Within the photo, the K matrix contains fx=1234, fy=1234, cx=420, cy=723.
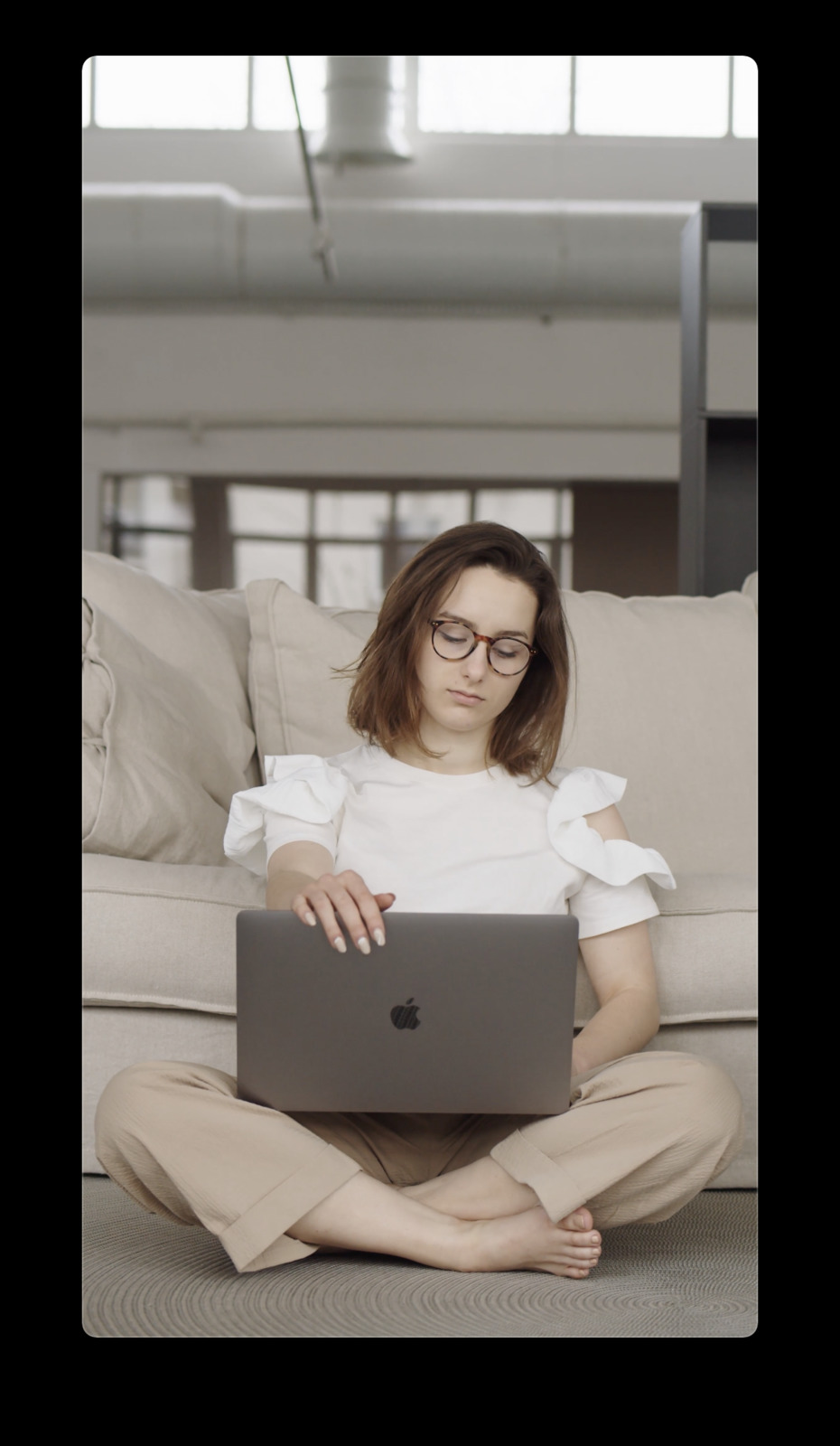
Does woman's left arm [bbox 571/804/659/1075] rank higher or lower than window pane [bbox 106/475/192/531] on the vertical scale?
lower

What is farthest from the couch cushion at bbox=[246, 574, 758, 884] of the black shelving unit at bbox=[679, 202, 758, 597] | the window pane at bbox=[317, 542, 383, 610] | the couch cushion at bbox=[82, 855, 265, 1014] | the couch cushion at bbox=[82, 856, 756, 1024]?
the window pane at bbox=[317, 542, 383, 610]

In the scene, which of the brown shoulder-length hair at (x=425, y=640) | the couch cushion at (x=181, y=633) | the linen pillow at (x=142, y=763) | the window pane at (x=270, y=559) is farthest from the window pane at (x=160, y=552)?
the brown shoulder-length hair at (x=425, y=640)

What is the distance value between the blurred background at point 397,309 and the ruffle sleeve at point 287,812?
163 inches

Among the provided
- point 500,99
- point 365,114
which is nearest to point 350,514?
point 365,114

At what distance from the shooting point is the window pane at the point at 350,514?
6.20 metres

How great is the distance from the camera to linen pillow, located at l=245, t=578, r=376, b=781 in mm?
1807

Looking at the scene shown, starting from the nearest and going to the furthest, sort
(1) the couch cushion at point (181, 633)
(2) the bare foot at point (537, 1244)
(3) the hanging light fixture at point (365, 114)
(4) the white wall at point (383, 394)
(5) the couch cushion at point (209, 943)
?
(2) the bare foot at point (537, 1244) → (5) the couch cushion at point (209, 943) → (1) the couch cushion at point (181, 633) → (3) the hanging light fixture at point (365, 114) → (4) the white wall at point (383, 394)

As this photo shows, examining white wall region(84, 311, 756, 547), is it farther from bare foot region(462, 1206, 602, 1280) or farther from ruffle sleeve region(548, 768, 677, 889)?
bare foot region(462, 1206, 602, 1280)

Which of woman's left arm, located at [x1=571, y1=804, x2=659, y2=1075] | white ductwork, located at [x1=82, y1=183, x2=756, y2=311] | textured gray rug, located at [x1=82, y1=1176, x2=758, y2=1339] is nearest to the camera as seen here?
textured gray rug, located at [x1=82, y1=1176, x2=758, y2=1339]

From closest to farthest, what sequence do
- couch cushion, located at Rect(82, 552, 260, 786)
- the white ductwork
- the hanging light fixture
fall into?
couch cushion, located at Rect(82, 552, 260, 786), the hanging light fixture, the white ductwork

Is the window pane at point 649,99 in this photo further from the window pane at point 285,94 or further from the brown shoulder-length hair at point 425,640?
the brown shoulder-length hair at point 425,640

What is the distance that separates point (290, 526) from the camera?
620 cm

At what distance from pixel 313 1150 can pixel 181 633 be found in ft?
3.20

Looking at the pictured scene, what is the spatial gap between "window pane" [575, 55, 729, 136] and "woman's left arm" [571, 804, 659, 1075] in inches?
204
